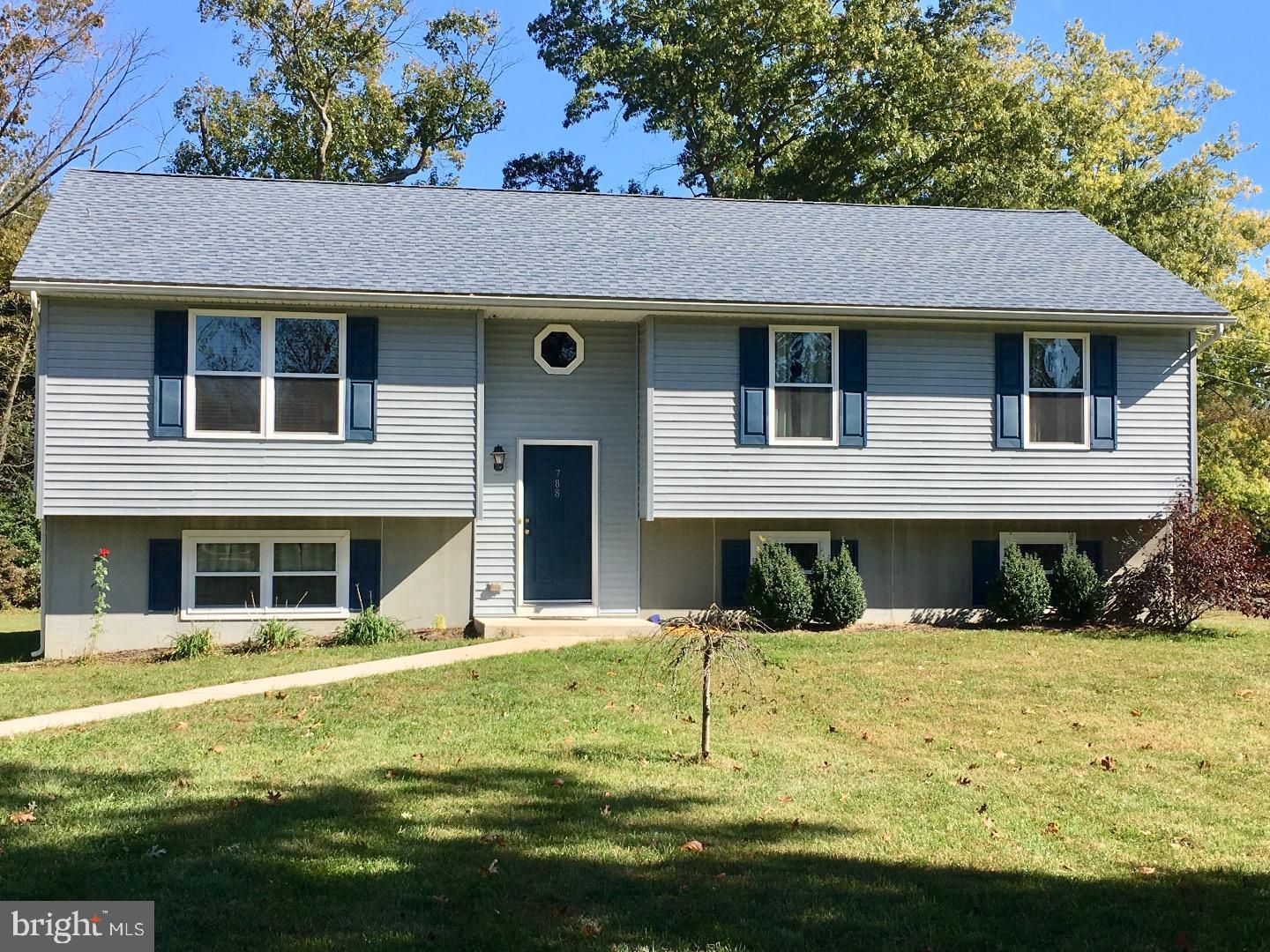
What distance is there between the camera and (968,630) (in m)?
14.2

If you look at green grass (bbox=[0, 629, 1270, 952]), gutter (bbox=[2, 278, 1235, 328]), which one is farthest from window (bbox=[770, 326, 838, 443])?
green grass (bbox=[0, 629, 1270, 952])

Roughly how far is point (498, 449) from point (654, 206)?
5354 mm

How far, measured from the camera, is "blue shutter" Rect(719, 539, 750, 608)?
1472 cm

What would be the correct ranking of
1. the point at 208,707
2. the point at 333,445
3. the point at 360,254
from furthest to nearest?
the point at 360,254 < the point at 333,445 < the point at 208,707

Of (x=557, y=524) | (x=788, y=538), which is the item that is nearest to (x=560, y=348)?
(x=557, y=524)

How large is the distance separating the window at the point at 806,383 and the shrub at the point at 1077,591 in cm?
357

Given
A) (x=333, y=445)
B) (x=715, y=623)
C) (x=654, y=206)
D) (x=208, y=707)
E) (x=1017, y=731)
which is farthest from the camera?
(x=654, y=206)

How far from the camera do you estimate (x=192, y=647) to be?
493 inches

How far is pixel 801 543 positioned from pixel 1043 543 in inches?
137

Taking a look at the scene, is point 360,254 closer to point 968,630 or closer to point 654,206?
point 654,206

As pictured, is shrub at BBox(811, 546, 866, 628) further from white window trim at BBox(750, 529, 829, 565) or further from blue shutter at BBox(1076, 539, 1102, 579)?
blue shutter at BBox(1076, 539, 1102, 579)

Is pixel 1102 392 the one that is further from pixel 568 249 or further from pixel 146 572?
pixel 146 572

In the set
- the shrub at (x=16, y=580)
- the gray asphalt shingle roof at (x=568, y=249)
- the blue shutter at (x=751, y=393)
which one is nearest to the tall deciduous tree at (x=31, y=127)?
the shrub at (x=16, y=580)

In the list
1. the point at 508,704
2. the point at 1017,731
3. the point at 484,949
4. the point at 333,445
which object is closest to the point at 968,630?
the point at 1017,731
